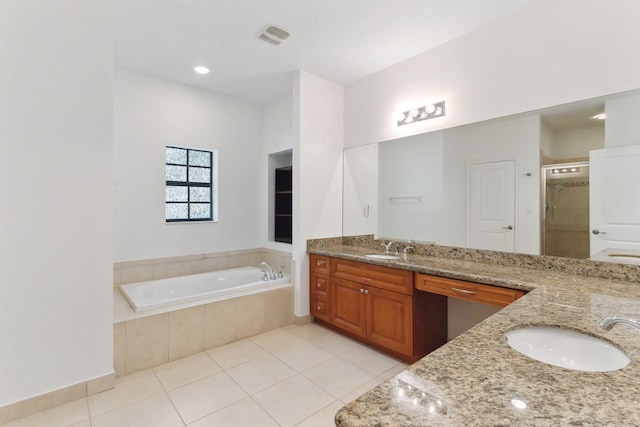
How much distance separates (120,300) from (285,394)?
1797 mm

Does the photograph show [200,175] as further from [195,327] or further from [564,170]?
[564,170]

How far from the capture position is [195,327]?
8.48ft

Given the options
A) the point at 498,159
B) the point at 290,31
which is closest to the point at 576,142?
the point at 498,159

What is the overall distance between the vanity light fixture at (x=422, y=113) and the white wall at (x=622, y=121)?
109cm

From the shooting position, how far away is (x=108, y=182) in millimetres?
2084

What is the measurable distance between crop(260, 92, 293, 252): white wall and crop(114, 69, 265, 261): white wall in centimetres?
7

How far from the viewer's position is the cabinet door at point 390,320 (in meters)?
2.32

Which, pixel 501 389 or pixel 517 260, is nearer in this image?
pixel 501 389

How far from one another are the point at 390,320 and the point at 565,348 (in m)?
1.52

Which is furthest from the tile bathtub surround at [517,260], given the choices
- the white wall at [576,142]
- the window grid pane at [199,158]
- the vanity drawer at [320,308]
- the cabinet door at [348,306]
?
the window grid pane at [199,158]

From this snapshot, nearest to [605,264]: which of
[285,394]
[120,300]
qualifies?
[285,394]

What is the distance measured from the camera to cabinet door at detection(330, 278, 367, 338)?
269cm

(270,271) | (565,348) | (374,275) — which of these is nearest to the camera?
(565,348)

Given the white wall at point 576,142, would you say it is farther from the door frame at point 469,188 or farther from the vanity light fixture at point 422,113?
the vanity light fixture at point 422,113
